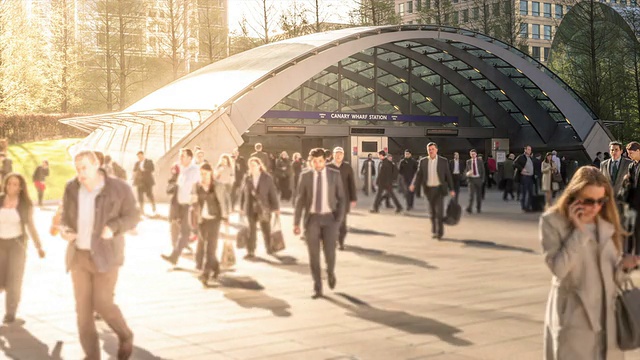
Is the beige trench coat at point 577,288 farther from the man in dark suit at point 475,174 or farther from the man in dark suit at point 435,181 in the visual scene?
the man in dark suit at point 475,174

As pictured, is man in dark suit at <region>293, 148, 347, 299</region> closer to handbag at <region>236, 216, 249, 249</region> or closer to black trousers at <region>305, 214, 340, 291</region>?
black trousers at <region>305, 214, 340, 291</region>

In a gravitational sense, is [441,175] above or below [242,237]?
A: above

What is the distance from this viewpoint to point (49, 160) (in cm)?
4381

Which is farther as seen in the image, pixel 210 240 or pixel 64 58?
pixel 64 58

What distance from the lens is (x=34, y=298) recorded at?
10.4 meters

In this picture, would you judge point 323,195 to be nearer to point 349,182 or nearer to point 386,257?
point 386,257

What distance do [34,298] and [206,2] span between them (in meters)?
58.7

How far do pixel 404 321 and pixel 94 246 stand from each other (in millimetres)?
3235

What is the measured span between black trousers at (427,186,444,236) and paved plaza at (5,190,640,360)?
0.89 metres

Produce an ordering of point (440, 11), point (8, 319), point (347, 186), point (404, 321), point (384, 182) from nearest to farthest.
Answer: point (404, 321) < point (8, 319) < point (347, 186) < point (384, 182) < point (440, 11)

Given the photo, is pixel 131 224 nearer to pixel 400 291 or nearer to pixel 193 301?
pixel 193 301

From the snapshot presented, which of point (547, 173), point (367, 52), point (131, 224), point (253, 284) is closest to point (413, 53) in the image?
point (367, 52)

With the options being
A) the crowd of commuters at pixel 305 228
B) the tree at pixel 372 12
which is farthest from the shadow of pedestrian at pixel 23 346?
the tree at pixel 372 12

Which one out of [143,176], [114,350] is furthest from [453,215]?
[143,176]
